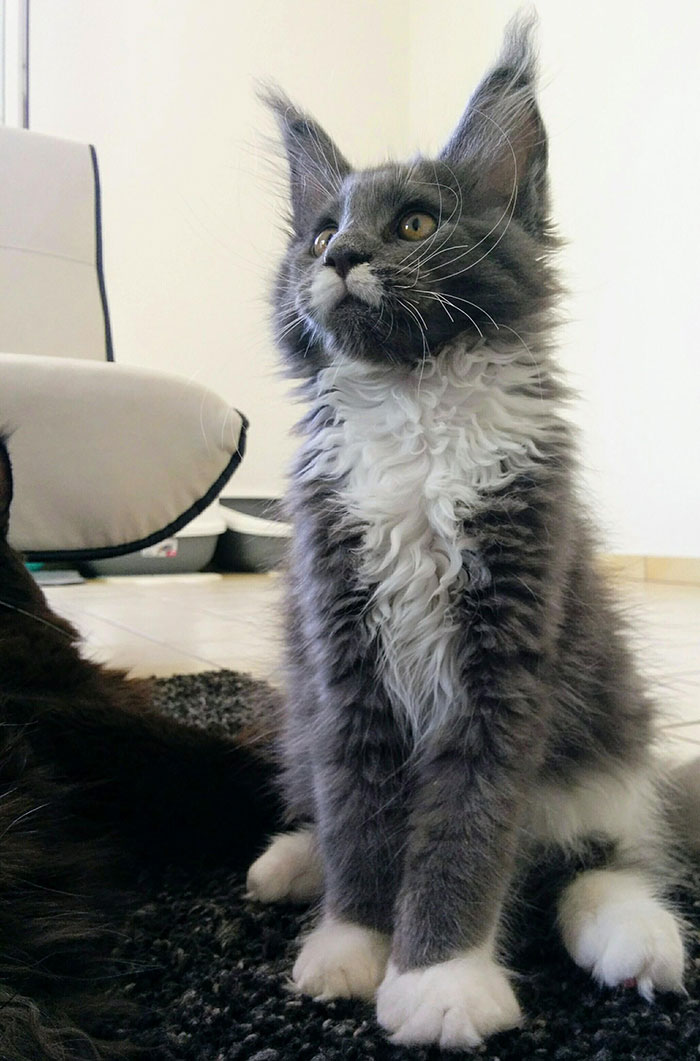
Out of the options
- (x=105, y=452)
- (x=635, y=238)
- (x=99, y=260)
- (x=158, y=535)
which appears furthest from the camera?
(x=635, y=238)

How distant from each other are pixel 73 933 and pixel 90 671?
1.69ft

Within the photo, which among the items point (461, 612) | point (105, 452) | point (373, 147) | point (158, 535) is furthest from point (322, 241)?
point (373, 147)

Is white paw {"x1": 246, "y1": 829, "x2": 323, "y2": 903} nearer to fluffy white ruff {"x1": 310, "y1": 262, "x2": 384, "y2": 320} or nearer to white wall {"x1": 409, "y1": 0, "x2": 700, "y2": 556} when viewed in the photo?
fluffy white ruff {"x1": 310, "y1": 262, "x2": 384, "y2": 320}

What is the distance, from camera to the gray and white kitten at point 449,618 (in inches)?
27.4

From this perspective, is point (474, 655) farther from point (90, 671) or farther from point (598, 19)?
point (598, 19)

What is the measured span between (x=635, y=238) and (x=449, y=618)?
308 centimetres

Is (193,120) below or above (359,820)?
above

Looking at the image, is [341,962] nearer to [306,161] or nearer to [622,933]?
[622,933]

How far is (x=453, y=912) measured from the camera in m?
0.68

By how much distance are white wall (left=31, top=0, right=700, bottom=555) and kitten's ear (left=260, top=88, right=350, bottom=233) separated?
2.13 meters

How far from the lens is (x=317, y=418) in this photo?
892 mm

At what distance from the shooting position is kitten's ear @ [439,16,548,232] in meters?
0.86

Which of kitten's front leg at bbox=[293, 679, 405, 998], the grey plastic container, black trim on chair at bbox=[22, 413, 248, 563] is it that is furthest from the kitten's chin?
the grey plastic container

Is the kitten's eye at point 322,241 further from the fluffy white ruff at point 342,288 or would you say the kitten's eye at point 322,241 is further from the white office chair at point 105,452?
the white office chair at point 105,452
